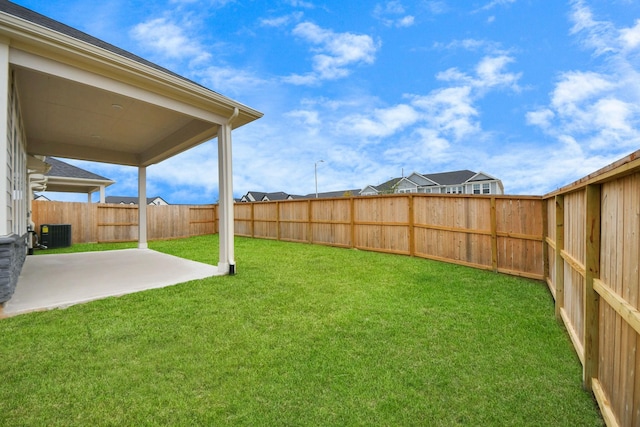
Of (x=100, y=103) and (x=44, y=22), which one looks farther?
(x=100, y=103)

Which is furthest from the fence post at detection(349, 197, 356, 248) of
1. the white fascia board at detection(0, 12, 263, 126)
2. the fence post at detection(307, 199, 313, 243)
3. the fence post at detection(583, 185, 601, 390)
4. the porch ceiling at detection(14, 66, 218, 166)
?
the fence post at detection(583, 185, 601, 390)

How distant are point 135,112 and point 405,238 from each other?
7.03 meters

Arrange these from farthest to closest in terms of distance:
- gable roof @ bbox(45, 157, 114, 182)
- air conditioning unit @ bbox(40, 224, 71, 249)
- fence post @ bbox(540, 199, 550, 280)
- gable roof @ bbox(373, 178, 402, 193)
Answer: gable roof @ bbox(373, 178, 402, 193)
gable roof @ bbox(45, 157, 114, 182)
air conditioning unit @ bbox(40, 224, 71, 249)
fence post @ bbox(540, 199, 550, 280)

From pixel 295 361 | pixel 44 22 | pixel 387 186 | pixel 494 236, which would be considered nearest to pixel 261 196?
A: pixel 387 186

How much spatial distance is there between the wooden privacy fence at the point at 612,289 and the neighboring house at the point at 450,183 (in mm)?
24321

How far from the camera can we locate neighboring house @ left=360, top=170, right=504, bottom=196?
28266 millimetres

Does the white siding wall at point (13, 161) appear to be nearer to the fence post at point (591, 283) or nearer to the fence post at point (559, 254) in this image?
the fence post at point (591, 283)

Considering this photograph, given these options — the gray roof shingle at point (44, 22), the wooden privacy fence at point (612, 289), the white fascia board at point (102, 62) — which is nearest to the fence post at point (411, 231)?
the white fascia board at point (102, 62)

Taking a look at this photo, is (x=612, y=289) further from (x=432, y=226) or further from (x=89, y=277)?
(x=89, y=277)

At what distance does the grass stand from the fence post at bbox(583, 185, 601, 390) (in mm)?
213

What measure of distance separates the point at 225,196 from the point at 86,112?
11.0ft

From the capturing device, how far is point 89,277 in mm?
5605

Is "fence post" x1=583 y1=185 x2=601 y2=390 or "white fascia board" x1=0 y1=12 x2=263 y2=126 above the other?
"white fascia board" x1=0 y1=12 x2=263 y2=126

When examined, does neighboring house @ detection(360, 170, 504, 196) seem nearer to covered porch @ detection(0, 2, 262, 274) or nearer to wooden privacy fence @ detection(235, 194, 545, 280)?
wooden privacy fence @ detection(235, 194, 545, 280)
